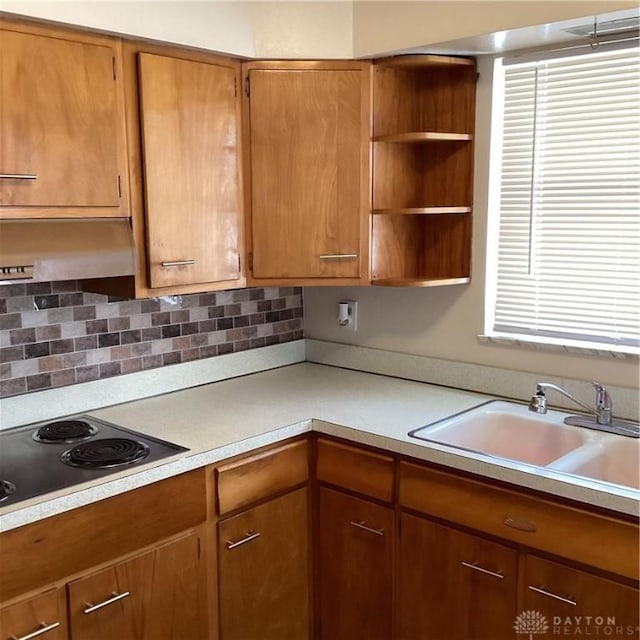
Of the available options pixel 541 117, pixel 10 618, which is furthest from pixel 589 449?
pixel 10 618

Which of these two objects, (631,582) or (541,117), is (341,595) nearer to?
(631,582)

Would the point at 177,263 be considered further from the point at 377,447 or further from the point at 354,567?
the point at 354,567

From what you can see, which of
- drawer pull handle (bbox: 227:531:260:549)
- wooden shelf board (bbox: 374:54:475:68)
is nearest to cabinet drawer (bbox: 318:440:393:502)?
drawer pull handle (bbox: 227:531:260:549)

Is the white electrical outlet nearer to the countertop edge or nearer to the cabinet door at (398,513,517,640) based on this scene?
the countertop edge

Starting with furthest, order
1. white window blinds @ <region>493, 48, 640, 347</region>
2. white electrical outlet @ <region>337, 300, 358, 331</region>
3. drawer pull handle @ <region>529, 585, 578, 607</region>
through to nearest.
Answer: white electrical outlet @ <region>337, 300, 358, 331</region>, white window blinds @ <region>493, 48, 640, 347</region>, drawer pull handle @ <region>529, 585, 578, 607</region>

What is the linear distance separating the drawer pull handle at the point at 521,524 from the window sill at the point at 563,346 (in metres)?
0.67

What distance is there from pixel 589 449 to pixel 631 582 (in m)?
0.48

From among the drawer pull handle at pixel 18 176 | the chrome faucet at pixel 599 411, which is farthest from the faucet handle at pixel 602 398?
the drawer pull handle at pixel 18 176

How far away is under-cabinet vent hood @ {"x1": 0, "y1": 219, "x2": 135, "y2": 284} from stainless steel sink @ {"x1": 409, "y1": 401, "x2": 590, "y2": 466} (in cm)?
103

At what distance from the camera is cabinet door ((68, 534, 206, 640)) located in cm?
178

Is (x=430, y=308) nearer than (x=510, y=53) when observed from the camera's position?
No

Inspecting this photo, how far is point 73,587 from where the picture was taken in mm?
1746

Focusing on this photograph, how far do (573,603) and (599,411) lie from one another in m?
0.62

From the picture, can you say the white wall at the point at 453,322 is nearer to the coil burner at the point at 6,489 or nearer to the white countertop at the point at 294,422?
the white countertop at the point at 294,422
